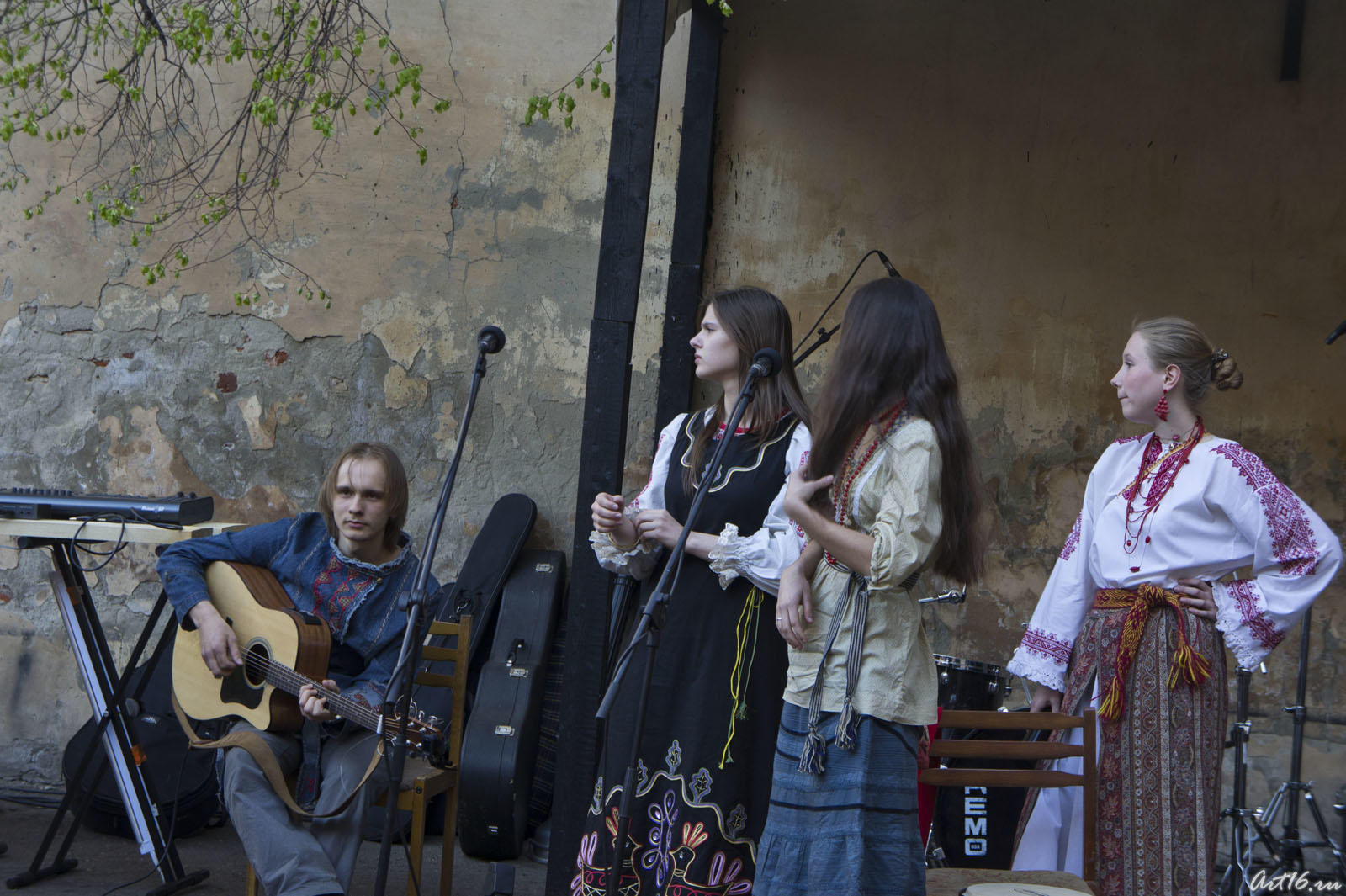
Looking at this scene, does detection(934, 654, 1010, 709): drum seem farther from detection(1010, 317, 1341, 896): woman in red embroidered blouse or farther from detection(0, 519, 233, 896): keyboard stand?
detection(0, 519, 233, 896): keyboard stand

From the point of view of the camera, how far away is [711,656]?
2.69 metres

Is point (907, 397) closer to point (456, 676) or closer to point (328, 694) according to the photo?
point (328, 694)

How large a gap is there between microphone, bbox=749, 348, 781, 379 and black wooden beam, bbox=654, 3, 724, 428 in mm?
2453

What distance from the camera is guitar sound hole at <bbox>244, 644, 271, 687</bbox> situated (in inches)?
120

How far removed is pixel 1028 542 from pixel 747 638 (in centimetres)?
249

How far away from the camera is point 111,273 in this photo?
521 cm

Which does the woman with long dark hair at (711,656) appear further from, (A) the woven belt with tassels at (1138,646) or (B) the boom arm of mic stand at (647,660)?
(A) the woven belt with tassels at (1138,646)

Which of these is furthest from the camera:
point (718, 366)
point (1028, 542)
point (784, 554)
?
point (1028, 542)

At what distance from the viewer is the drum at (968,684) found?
3717 millimetres

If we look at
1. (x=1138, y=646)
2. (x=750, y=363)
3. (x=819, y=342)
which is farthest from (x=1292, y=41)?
(x=750, y=363)

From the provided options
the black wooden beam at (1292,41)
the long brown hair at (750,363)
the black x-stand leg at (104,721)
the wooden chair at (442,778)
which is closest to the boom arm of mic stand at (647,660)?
the long brown hair at (750,363)

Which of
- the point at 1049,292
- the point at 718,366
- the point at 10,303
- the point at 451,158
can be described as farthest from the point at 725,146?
the point at 10,303

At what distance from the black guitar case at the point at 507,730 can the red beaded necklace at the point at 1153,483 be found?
7.79 ft

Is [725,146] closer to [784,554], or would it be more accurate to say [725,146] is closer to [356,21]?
[356,21]
